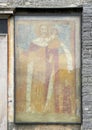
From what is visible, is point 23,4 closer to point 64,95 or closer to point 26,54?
point 26,54

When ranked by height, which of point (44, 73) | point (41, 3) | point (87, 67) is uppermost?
point (41, 3)

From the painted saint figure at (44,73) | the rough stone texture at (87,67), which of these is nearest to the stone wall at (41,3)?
the rough stone texture at (87,67)

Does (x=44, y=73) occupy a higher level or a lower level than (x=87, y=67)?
lower

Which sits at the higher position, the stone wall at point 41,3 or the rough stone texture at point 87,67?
the stone wall at point 41,3

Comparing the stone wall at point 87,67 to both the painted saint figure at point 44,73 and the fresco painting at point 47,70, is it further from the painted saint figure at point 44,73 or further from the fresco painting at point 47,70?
the painted saint figure at point 44,73

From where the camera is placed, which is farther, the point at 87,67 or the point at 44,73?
the point at 44,73

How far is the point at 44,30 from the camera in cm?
1213

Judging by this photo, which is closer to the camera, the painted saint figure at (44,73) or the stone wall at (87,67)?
the stone wall at (87,67)

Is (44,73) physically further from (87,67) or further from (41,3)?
(41,3)

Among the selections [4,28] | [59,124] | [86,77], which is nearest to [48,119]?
[59,124]

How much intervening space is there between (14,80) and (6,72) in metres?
0.21

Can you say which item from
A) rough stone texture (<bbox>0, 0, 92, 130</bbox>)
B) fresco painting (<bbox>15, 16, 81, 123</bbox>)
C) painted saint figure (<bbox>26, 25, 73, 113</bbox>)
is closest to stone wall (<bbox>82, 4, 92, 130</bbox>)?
rough stone texture (<bbox>0, 0, 92, 130</bbox>)

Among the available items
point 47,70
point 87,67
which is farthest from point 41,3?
point 87,67

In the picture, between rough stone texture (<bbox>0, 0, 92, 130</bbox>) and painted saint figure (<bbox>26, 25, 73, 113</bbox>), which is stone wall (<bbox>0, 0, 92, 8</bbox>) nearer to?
rough stone texture (<bbox>0, 0, 92, 130</bbox>)
